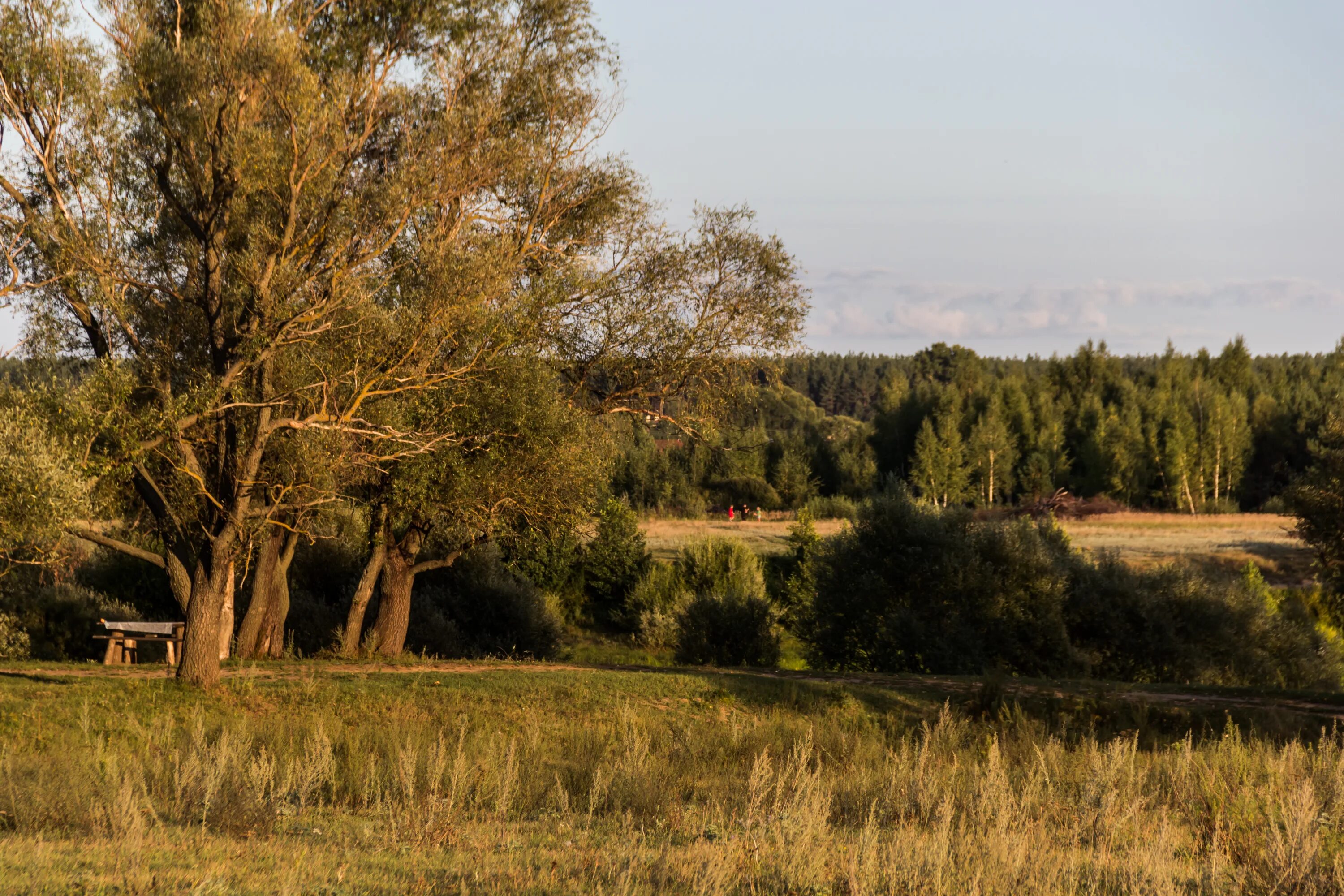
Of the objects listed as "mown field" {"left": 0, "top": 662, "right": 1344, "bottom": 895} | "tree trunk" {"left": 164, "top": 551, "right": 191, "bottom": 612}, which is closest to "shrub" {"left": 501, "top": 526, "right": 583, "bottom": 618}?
"tree trunk" {"left": 164, "top": 551, "right": 191, "bottom": 612}

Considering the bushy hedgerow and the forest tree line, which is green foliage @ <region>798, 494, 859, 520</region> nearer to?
the forest tree line

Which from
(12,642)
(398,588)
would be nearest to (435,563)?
(398,588)

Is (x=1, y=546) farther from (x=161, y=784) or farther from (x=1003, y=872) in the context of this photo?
(x=1003, y=872)

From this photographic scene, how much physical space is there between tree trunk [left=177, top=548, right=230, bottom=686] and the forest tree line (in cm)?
5168

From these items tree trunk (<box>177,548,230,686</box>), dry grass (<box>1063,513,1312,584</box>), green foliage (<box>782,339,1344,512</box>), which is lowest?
tree trunk (<box>177,548,230,686</box>)

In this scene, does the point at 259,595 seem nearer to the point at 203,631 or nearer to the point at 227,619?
the point at 227,619

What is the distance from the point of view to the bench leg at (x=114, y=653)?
62.2ft

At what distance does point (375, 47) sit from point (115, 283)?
6189mm

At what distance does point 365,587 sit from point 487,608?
28.3 feet

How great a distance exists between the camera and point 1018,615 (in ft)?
76.0

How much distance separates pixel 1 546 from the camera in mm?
12508

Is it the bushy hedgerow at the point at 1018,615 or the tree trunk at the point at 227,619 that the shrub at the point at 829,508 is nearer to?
the bushy hedgerow at the point at 1018,615

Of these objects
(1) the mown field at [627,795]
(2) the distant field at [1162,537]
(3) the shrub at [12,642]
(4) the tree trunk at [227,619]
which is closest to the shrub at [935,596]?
(1) the mown field at [627,795]

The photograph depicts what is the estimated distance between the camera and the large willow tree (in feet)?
45.5
